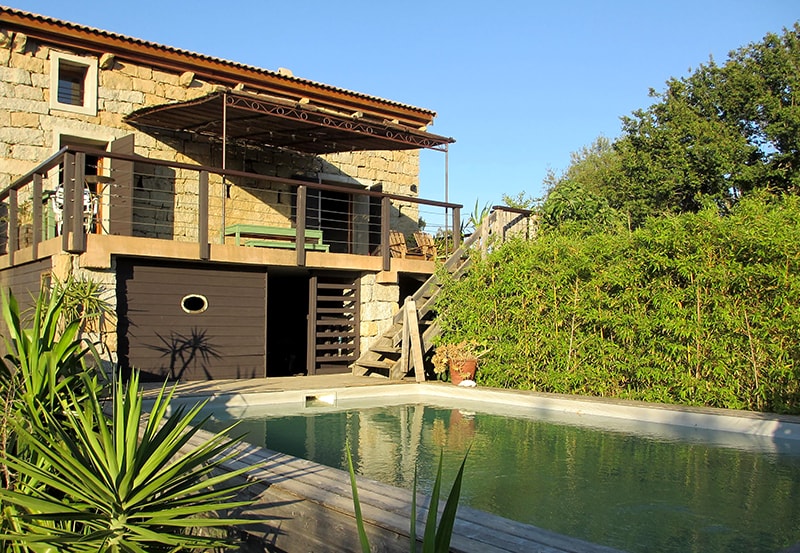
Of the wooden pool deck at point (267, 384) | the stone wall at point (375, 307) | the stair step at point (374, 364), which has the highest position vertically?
the stone wall at point (375, 307)

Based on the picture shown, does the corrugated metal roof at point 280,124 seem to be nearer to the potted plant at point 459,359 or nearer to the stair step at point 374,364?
the stair step at point 374,364

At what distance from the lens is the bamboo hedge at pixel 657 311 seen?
766 cm

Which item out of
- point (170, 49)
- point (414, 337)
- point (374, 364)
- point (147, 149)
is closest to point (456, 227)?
point (414, 337)

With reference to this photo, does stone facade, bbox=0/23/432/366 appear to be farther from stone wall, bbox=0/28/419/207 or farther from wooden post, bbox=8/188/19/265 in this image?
wooden post, bbox=8/188/19/265

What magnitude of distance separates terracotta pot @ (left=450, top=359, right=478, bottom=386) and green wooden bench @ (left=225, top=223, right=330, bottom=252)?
10.5ft

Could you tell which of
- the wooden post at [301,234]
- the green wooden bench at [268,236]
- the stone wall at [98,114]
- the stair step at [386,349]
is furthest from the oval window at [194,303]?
the stone wall at [98,114]

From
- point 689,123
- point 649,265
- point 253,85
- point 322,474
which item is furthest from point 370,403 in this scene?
point 689,123

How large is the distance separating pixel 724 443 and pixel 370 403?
4481mm

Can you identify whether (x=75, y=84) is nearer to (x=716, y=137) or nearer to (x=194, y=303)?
(x=194, y=303)

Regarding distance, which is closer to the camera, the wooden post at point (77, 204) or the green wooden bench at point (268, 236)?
the wooden post at point (77, 204)

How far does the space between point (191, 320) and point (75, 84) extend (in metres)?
4.88

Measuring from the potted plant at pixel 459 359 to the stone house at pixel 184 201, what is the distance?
1700mm

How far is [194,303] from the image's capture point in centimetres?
1070

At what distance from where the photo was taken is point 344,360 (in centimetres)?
1202
